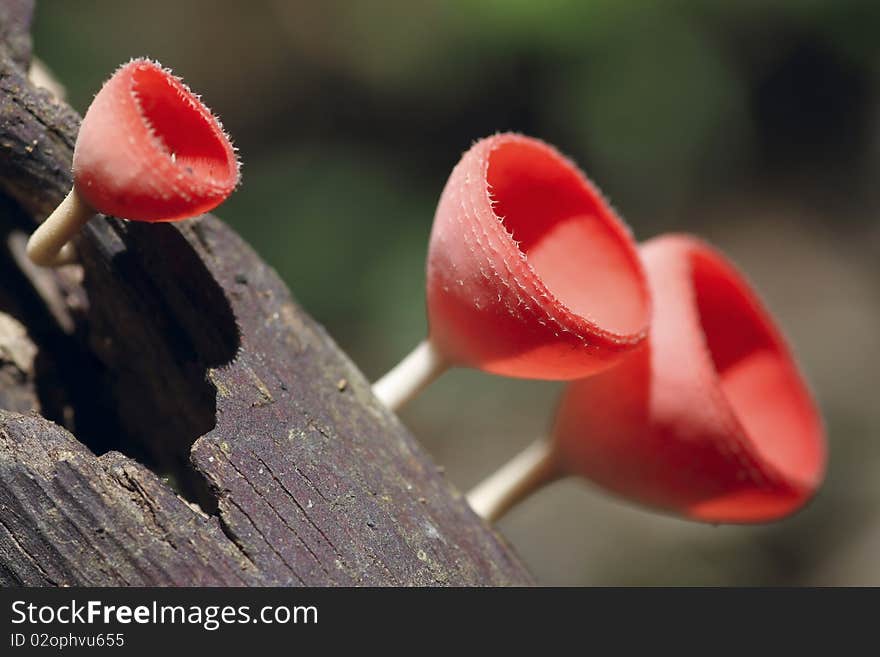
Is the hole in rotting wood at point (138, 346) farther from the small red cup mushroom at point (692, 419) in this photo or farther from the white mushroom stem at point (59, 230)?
the small red cup mushroom at point (692, 419)

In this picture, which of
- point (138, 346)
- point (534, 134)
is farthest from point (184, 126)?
point (534, 134)

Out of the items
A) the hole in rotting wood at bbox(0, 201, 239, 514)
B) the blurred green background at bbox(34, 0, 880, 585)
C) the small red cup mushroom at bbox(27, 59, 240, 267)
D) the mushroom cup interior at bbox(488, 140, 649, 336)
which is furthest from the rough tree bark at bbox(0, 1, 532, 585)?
the blurred green background at bbox(34, 0, 880, 585)

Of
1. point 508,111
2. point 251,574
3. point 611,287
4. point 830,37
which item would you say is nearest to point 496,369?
point 611,287

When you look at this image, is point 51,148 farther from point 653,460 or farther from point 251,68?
point 251,68

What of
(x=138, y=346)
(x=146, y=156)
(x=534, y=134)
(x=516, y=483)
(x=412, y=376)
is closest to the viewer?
(x=146, y=156)

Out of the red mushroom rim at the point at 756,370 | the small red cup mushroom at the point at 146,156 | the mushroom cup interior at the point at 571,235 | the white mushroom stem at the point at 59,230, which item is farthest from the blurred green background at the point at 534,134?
the small red cup mushroom at the point at 146,156

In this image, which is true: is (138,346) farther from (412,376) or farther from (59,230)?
(412,376)
